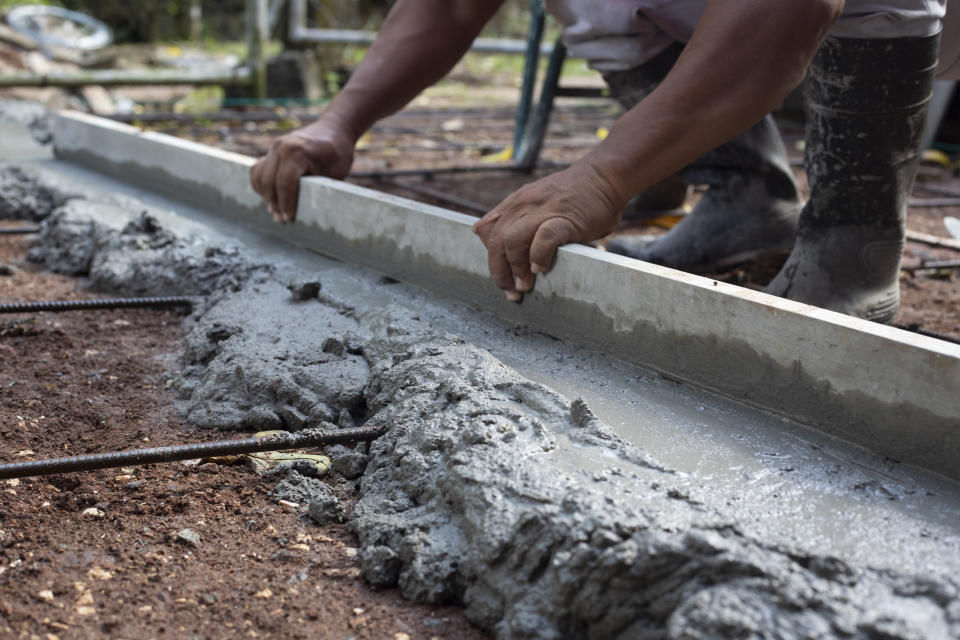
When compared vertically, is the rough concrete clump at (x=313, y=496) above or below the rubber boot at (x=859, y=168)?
below

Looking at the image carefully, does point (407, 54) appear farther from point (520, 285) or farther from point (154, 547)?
point (154, 547)

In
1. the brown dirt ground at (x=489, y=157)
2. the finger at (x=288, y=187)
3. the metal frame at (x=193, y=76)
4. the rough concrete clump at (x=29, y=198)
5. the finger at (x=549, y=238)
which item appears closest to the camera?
the finger at (x=549, y=238)

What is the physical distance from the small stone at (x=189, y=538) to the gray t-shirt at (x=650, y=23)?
4.83ft

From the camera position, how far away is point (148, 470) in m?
1.38

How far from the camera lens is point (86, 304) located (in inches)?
73.7

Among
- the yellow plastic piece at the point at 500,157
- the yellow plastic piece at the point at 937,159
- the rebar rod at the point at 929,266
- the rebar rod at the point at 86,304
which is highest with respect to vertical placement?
the rebar rod at the point at 929,266

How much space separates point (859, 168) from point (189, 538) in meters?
1.47

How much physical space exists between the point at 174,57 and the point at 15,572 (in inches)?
287

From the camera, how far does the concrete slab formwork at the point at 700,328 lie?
1261 millimetres

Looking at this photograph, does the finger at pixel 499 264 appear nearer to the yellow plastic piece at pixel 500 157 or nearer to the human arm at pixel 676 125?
Result: the human arm at pixel 676 125

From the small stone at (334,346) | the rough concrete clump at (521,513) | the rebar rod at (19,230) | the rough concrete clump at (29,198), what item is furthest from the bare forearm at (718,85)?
the rough concrete clump at (29,198)

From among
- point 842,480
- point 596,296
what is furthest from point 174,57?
point 842,480

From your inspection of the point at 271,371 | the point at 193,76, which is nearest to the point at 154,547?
the point at 271,371

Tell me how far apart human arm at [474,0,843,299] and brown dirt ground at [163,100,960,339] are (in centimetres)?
76
